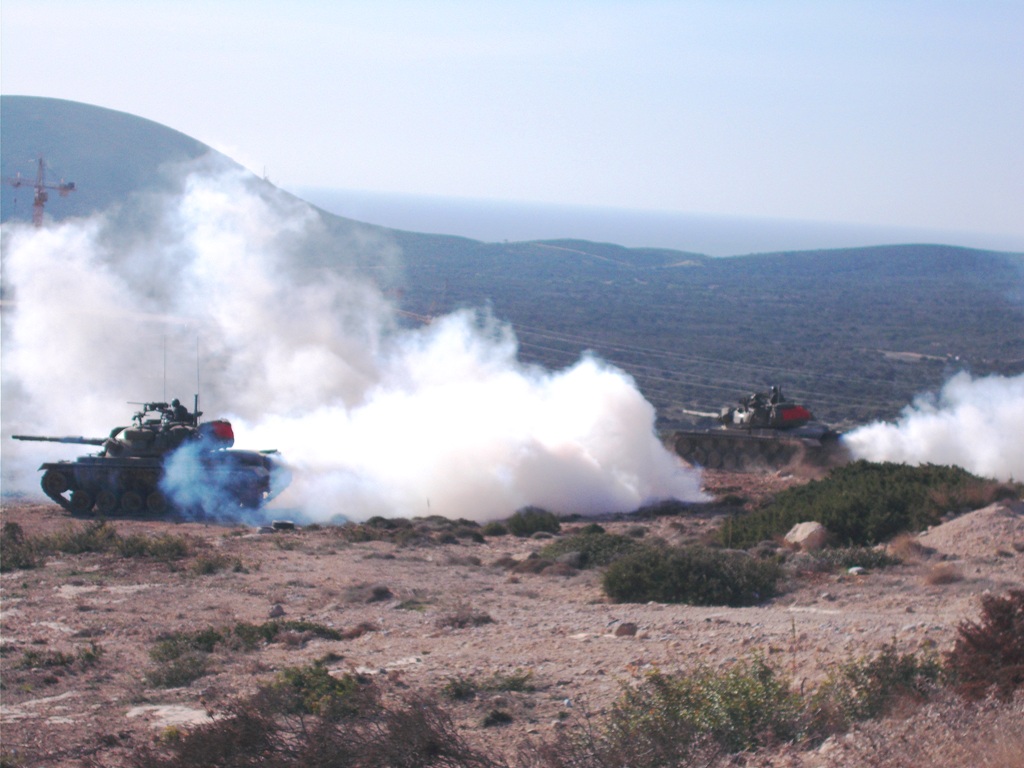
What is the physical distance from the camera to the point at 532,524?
24.6m

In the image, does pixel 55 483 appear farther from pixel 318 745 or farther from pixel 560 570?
pixel 318 745

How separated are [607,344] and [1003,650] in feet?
241

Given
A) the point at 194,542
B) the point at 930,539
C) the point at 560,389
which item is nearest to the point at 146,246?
the point at 560,389

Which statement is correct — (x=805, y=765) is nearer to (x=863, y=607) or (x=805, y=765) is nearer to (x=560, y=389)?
(x=863, y=607)

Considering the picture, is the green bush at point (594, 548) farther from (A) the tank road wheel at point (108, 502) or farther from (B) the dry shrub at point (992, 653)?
(A) the tank road wheel at point (108, 502)

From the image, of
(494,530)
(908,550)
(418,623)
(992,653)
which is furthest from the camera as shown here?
(494,530)

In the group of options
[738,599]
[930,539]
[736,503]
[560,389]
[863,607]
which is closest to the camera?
[863,607]

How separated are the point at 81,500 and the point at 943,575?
19.8m

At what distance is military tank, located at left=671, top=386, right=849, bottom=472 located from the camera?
3512cm

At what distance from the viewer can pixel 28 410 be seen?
40.6 metres

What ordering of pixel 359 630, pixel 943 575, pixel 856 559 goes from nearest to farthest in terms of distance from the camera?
pixel 359 630, pixel 943 575, pixel 856 559

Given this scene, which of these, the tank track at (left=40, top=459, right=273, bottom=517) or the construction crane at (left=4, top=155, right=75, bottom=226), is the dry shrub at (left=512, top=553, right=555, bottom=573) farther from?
the construction crane at (left=4, top=155, right=75, bottom=226)

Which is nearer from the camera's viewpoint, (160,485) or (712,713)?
(712,713)

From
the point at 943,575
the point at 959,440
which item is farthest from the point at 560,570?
the point at 959,440
